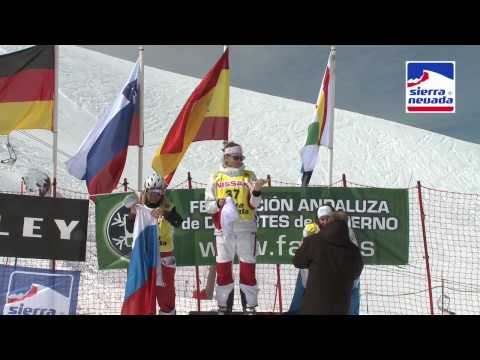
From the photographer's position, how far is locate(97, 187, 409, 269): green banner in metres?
6.76

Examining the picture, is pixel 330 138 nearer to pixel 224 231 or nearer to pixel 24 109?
pixel 224 231

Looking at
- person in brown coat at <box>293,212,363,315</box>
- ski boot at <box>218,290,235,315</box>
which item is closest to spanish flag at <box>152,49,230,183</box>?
ski boot at <box>218,290,235,315</box>

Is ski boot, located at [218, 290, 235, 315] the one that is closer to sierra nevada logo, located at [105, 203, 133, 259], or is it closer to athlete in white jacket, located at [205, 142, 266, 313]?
athlete in white jacket, located at [205, 142, 266, 313]

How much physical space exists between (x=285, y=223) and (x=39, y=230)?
10.7 ft

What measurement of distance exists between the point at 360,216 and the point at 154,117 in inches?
1606

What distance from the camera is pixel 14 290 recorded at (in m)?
6.10

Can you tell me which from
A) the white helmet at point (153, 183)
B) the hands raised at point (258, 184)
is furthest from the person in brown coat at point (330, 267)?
the white helmet at point (153, 183)

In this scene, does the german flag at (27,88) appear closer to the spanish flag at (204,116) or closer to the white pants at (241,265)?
the spanish flag at (204,116)

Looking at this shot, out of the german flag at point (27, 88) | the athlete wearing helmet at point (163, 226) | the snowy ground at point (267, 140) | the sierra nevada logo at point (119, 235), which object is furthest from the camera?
the snowy ground at point (267, 140)

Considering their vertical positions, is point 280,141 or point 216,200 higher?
point 280,141

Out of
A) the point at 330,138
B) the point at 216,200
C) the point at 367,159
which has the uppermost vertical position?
the point at 367,159

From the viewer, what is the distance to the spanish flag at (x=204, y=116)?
22.3 ft

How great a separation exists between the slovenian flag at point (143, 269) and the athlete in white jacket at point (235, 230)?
71cm

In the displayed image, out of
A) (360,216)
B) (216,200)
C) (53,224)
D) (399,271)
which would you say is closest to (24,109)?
(53,224)
